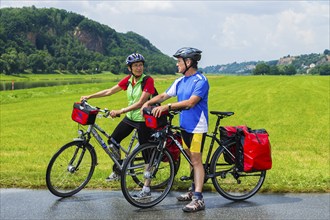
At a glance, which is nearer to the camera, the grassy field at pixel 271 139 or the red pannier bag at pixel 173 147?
the red pannier bag at pixel 173 147

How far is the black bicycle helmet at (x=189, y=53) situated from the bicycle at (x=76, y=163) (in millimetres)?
1521

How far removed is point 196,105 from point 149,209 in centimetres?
163

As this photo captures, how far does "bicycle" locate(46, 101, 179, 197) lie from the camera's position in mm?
6672

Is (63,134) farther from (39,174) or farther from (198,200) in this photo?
(198,200)

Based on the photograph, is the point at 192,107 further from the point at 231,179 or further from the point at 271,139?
the point at 271,139

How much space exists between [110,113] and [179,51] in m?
1.50

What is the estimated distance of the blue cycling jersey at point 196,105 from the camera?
6.05m

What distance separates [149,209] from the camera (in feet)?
20.3

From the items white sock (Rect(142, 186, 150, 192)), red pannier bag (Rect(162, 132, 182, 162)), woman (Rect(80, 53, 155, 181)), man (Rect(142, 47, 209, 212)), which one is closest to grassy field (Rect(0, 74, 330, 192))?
red pannier bag (Rect(162, 132, 182, 162))

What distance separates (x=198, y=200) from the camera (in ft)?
20.1

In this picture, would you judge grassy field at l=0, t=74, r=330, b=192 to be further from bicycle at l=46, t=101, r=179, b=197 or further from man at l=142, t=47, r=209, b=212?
man at l=142, t=47, r=209, b=212

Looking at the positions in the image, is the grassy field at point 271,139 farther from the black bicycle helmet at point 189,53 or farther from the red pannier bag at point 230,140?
the black bicycle helmet at point 189,53

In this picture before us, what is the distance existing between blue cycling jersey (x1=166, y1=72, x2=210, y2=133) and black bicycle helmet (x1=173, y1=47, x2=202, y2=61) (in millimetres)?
244

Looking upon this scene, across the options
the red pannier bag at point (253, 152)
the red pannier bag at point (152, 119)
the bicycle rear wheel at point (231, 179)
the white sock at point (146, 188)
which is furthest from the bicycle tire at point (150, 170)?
the red pannier bag at point (253, 152)
